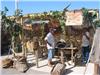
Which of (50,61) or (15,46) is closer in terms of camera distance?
(50,61)

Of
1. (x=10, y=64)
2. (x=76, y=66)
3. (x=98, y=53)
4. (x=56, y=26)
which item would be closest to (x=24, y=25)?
(x=56, y=26)

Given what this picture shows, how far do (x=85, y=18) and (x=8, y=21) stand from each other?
12.5 ft

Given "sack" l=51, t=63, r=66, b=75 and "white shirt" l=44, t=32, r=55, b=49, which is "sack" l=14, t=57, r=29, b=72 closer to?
"white shirt" l=44, t=32, r=55, b=49

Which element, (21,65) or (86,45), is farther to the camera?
(86,45)

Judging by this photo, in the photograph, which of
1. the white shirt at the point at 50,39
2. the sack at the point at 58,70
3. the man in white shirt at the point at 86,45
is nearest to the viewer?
the sack at the point at 58,70

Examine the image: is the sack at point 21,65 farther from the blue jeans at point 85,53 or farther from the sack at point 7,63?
the blue jeans at point 85,53

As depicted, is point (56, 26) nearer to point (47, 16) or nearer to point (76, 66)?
point (47, 16)

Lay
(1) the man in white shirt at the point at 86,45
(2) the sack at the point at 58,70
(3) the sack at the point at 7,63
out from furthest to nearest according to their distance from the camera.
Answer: (3) the sack at the point at 7,63, (1) the man in white shirt at the point at 86,45, (2) the sack at the point at 58,70

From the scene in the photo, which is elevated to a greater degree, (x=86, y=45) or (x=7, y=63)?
(x=86, y=45)

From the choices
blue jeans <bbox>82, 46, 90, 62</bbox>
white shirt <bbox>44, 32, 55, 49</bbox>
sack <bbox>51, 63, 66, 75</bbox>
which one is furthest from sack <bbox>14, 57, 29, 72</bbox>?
blue jeans <bbox>82, 46, 90, 62</bbox>

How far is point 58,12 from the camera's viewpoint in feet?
48.2

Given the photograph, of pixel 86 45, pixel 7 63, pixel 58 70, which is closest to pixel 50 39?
pixel 86 45

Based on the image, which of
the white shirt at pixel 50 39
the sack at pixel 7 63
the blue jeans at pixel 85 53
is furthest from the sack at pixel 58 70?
the sack at pixel 7 63

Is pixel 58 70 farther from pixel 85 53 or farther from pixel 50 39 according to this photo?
pixel 85 53
